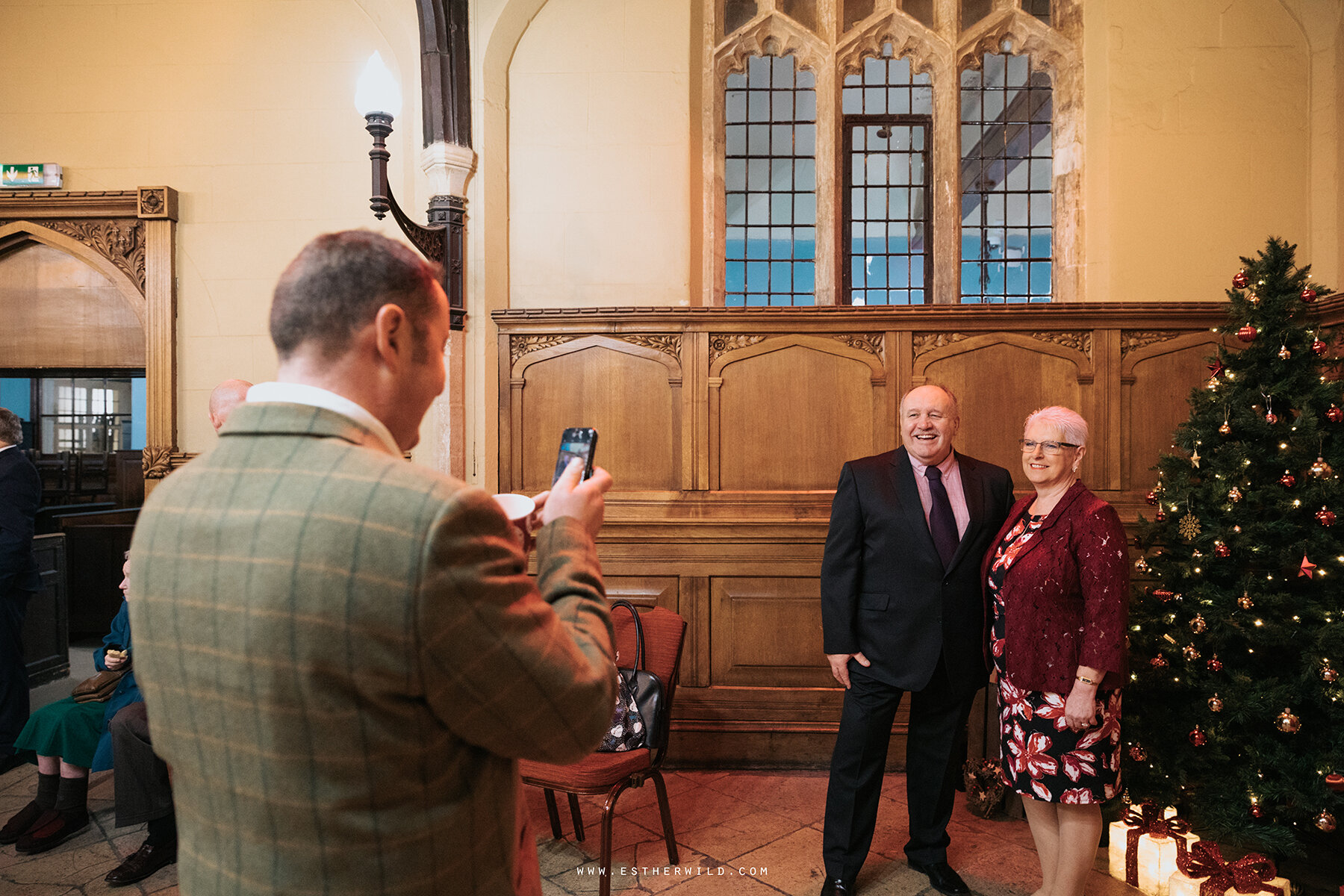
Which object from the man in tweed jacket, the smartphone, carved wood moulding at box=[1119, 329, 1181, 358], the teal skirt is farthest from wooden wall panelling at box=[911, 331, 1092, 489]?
the teal skirt

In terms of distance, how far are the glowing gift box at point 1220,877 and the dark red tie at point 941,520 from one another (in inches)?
50.6

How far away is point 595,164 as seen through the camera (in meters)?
4.80

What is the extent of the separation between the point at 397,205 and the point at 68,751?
268 cm

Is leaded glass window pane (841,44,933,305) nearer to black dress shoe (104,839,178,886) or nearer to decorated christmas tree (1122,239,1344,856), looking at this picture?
decorated christmas tree (1122,239,1344,856)

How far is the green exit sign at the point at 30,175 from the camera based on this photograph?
4.79 m

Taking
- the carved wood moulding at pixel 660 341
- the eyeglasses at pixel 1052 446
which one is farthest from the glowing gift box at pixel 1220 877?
the carved wood moulding at pixel 660 341

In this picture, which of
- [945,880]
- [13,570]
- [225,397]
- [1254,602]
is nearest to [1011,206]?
[1254,602]

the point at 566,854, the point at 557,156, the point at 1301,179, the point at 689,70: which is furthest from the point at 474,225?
the point at 1301,179

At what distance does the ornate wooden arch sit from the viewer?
4762mm

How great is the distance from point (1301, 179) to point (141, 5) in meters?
6.89

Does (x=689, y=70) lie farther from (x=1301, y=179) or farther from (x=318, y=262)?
(x=318, y=262)

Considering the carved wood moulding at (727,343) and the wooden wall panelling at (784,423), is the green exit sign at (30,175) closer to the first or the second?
the wooden wall panelling at (784,423)

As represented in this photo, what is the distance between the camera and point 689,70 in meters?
4.88

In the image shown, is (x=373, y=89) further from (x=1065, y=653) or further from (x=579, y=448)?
(x=1065, y=653)
